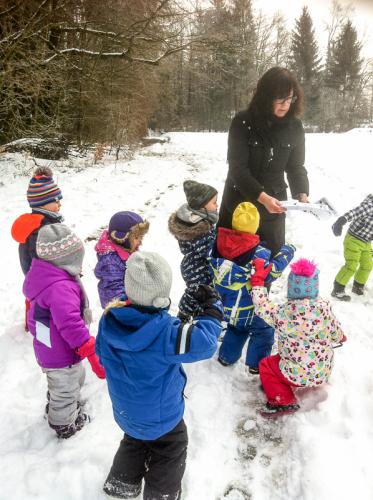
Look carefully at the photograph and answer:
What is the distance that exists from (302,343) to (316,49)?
136ft

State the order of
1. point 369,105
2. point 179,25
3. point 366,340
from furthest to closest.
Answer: point 369,105, point 179,25, point 366,340

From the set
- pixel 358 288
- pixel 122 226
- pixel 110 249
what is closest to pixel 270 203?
pixel 122 226

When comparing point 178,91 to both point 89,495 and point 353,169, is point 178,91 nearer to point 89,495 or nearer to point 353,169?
point 353,169

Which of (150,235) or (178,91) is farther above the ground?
(178,91)

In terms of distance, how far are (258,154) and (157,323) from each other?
68.8 inches

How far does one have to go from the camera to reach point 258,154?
276 cm

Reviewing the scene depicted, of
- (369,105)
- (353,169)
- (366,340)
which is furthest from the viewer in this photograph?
(369,105)

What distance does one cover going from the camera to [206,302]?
1.94 meters

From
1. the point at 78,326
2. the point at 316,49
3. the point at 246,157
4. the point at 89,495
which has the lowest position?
the point at 89,495

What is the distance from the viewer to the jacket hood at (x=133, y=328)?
5.19 feet

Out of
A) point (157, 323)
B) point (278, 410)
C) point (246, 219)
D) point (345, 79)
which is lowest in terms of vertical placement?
point (278, 410)

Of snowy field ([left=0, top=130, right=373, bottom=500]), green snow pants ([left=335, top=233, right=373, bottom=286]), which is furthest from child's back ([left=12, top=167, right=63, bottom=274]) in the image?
green snow pants ([left=335, top=233, right=373, bottom=286])

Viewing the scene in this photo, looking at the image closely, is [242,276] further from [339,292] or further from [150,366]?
[339,292]

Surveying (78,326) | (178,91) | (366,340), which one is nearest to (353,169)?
(366,340)
